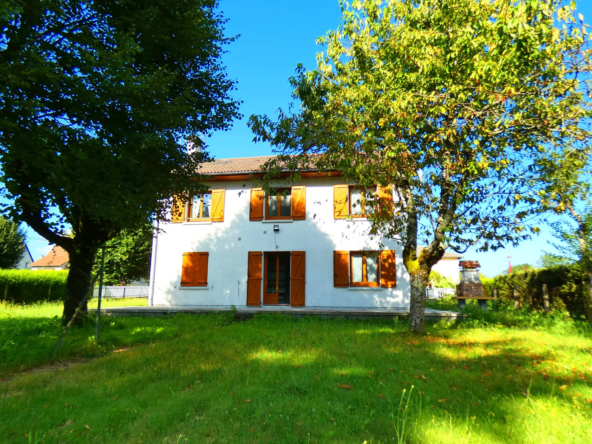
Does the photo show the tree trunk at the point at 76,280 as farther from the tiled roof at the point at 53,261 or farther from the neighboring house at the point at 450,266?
the tiled roof at the point at 53,261

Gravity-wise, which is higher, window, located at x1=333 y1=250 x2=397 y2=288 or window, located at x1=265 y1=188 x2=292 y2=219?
window, located at x1=265 y1=188 x2=292 y2=219

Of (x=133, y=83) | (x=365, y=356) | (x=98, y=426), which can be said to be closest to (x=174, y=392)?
(x=98, y=426)

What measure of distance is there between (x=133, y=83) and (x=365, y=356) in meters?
6.02

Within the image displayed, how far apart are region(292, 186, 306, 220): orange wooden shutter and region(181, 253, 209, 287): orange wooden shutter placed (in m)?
3.86

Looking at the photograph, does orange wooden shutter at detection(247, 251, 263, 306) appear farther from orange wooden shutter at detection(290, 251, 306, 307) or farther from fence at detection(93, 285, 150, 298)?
fence at detection(93, 285, 150, 298)

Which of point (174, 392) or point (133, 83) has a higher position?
point (133, 83)

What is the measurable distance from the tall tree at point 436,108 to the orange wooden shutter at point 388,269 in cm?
429

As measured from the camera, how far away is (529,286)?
10.6 m

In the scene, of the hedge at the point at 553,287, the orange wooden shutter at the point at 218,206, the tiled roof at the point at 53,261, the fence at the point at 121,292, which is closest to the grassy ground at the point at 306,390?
the hedge at the point at 553,287

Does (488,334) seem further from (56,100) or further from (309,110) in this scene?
(56,100)

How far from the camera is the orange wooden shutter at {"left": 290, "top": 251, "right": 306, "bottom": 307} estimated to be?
12.4 metres

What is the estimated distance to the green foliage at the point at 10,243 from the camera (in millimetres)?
21531

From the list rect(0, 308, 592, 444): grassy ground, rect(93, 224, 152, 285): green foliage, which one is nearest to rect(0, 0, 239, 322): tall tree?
rect(0, 308, 592, 444): grassy ground

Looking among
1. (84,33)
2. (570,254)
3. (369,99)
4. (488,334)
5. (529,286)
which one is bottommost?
(488,334)
